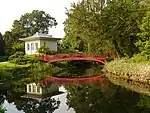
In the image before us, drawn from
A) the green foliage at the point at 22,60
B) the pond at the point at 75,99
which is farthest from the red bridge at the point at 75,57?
the pond at the point at 75,99

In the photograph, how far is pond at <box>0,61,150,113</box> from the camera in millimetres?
17547

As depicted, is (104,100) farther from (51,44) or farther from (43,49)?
(51,44)

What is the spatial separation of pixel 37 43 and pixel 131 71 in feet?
82.4

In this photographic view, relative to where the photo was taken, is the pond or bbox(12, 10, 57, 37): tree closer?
the pond

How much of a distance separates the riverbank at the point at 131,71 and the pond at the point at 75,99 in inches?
37.2

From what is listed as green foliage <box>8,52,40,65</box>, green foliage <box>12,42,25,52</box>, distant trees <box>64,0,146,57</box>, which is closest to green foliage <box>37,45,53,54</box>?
green foliage <box>8,52,40,65</box>

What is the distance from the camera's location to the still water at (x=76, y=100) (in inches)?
689

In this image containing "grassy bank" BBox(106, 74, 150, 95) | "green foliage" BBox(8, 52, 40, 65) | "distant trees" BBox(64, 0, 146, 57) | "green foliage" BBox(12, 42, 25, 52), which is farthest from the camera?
"green foliage" BBox(12, 42, 25, 52)

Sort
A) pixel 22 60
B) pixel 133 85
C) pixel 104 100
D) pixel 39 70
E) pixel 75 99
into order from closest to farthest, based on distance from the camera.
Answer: pixel 104 100 → pixel 75 99 → pixel 133 85 → pixel 39 70 → pixel 22 60

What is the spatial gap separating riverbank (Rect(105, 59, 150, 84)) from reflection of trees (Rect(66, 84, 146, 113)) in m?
2.12

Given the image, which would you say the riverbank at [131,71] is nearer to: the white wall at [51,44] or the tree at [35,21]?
the white wall at [51,44]

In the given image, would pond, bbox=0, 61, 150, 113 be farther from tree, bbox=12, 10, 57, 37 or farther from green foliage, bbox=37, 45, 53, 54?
tree, bbox=12, 10, 57, 37

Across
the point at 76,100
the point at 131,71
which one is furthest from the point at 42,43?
the point at 76,100

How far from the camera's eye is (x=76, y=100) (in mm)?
20891
